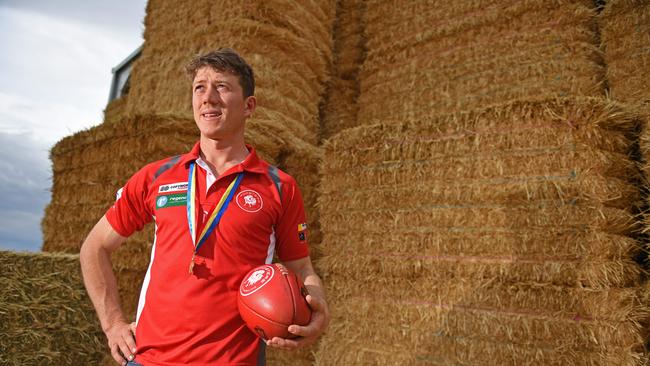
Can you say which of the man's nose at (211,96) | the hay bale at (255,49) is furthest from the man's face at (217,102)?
Answer: the hay bale at (255,49)

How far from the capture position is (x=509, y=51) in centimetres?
486

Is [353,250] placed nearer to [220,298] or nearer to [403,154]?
[403,154]

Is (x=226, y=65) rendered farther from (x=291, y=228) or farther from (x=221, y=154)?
(x=291, y=228)

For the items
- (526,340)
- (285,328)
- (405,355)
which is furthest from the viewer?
(405,355)

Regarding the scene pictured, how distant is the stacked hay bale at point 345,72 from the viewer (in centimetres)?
623

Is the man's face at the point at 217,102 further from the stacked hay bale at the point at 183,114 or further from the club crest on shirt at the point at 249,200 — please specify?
the stacked hay bale at the point at 183,114

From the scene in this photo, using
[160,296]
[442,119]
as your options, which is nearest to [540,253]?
[442,119]

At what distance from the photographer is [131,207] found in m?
2.04

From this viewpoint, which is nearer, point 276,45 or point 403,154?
point 403,154

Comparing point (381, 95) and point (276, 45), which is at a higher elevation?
point (276, 45)

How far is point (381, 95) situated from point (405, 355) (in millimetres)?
3352

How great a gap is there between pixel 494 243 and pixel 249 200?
212cm

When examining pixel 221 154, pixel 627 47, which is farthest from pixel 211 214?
pixel 627 47

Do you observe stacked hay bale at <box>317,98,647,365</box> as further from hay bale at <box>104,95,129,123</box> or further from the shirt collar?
hay bale at <box>104,95,129,123</box>
